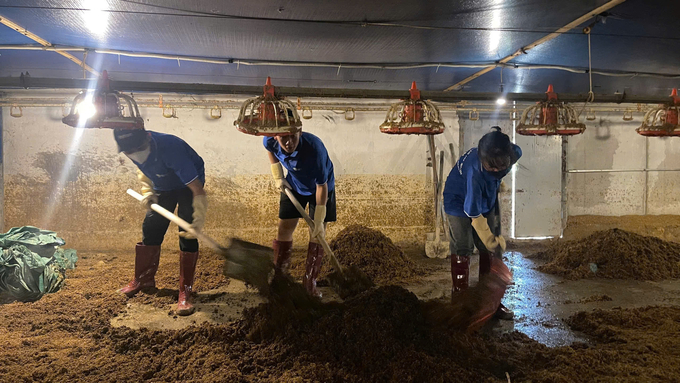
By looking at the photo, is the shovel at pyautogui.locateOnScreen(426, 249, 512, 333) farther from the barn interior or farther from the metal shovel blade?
the metal shovel blade

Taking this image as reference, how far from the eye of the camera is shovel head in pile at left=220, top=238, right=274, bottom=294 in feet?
11.2

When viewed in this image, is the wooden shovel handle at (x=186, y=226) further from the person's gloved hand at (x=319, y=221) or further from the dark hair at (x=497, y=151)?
the dark hair at (x=497, y=151)

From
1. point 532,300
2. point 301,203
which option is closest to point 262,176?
point 301,203

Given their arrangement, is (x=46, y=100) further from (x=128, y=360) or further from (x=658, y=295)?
(x=658, y=295)

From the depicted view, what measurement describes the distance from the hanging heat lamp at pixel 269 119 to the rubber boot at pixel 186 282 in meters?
1.58

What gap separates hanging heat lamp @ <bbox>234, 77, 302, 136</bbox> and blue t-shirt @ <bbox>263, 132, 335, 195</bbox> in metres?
0.88

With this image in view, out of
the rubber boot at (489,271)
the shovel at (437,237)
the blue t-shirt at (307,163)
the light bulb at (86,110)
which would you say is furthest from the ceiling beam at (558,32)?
the light bulb at (86,110)

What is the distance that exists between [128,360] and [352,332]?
54.6 inches

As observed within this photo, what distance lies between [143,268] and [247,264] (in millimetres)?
1206

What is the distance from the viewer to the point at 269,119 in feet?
8.53

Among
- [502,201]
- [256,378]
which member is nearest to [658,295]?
[502,201]

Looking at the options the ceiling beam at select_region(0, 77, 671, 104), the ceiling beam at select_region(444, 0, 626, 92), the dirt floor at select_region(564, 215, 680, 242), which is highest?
the ceiling beam at select_region(444, 0, 626, 92)

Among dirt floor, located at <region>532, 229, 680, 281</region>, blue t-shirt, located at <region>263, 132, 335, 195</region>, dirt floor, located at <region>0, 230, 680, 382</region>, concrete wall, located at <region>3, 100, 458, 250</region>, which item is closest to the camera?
dirt floor, located at <region>0, 230, 680, 382</region>

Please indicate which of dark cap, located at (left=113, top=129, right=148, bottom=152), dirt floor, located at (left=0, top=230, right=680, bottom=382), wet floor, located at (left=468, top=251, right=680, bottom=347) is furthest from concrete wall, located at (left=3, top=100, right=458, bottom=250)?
dark cap, located at (left=113, top=129, right=148, bottom=152)
